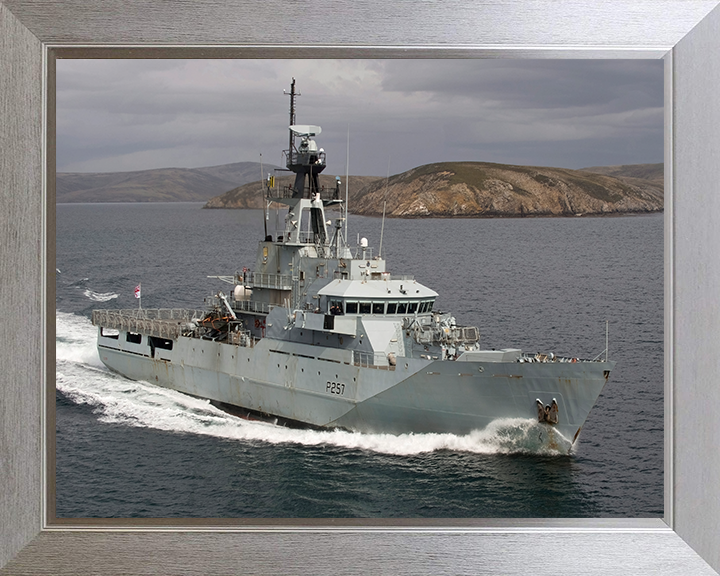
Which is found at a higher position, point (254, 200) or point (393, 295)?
point (254, 200)

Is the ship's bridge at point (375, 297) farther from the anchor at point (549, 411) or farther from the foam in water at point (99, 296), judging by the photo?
the foam in water at point (99, 296)

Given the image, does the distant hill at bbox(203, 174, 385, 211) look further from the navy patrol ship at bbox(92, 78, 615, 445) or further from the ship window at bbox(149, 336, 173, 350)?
Result: the ship window at bbox(149, 336, 173, 350)

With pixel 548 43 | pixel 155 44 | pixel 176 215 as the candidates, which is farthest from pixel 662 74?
pixel 176 215

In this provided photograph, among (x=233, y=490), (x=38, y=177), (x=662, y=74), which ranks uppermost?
(x=662, y=74)

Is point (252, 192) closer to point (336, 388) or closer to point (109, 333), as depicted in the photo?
point (336, 388)

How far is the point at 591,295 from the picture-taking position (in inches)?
884

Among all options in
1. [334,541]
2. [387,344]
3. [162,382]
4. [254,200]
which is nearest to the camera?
[334,541]

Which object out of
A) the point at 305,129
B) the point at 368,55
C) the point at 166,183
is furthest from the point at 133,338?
the point at 368,55

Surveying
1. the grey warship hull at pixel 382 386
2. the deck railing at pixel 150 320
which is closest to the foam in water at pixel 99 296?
the deck railing at pixel 150 320

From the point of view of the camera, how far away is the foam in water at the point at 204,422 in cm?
1630

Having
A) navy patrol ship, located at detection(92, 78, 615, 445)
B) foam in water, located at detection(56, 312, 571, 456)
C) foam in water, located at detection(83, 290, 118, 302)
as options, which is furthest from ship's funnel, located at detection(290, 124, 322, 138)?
foam in water, located at detection(83, 290, 118, 302)

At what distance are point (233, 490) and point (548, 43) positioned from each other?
1062 cm

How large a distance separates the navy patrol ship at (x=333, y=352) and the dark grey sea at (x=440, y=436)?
21.5 inches

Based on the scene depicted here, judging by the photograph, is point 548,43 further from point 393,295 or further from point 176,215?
point 176,215
